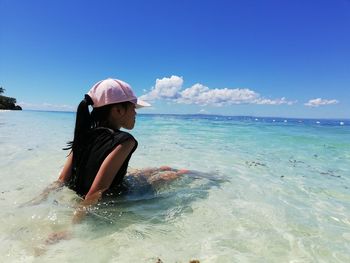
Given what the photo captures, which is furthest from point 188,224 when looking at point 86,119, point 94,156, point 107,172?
point 86,119

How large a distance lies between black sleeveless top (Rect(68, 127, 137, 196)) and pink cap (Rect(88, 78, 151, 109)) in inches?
11.9

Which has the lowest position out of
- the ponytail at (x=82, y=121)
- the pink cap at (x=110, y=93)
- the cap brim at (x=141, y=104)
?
the ponytail at (x=82, y=121)

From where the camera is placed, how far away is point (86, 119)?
331 cm

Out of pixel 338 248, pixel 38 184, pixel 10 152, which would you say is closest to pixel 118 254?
pixel 338 248

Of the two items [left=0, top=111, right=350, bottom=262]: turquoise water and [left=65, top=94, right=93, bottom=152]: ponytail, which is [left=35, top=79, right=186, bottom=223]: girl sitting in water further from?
[left=0, top=111, right=350, bottom=262]: turquoise water

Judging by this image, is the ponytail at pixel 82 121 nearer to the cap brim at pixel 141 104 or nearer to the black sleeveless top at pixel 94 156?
the black sleeveless top at pixel 94 156

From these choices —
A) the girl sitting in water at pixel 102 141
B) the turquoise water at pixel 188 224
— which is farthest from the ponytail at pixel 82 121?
the turquoise water at pixel 188 224

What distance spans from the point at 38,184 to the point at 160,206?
8.29 feet

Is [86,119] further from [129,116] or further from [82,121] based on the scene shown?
[129,116]

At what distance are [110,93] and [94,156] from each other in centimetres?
65

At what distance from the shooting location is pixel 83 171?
338 centimetres

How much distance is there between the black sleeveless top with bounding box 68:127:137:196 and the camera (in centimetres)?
314

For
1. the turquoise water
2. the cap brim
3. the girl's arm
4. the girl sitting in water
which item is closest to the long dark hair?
the girl sitting in water

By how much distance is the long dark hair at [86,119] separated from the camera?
3.27 metres
